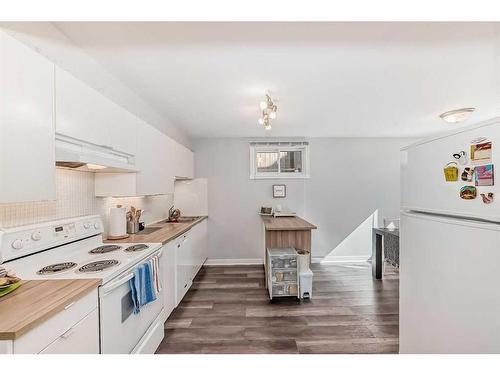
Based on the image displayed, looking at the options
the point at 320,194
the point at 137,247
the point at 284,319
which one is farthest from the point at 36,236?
the point at 320,194

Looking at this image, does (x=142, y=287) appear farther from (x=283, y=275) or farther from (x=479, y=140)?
(x=479, y=140)

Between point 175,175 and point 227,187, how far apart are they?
4.35 ft

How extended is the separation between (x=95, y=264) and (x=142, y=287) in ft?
1.20

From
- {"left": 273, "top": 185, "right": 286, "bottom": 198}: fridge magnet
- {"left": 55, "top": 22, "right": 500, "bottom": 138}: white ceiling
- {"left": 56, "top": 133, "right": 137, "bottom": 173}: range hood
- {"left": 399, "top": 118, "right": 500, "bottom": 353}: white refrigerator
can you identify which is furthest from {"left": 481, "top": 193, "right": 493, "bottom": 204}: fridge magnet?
{"left": 273, "top": 185, "right": 286, "bottom": 198}: fridge magnet

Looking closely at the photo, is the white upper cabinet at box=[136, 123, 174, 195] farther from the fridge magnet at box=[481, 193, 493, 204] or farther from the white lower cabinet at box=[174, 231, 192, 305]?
the fridge magnet at box=[481, 193, 493, 204]

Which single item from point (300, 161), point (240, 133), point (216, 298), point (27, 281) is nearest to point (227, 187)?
point (240, 133)

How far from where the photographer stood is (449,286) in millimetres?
1173

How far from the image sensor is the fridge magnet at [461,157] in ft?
3.59

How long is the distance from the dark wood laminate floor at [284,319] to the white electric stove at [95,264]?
1.64ft

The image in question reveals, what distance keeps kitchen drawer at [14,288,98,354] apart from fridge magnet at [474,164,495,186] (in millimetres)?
1889

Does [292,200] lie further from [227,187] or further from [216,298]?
[216,298]

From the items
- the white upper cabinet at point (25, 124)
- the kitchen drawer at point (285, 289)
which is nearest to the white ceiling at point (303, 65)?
the white upper cabinet at point (25, 124)

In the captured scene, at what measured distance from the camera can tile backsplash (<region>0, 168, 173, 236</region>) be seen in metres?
→ 1.39

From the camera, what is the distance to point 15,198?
1.06 m
